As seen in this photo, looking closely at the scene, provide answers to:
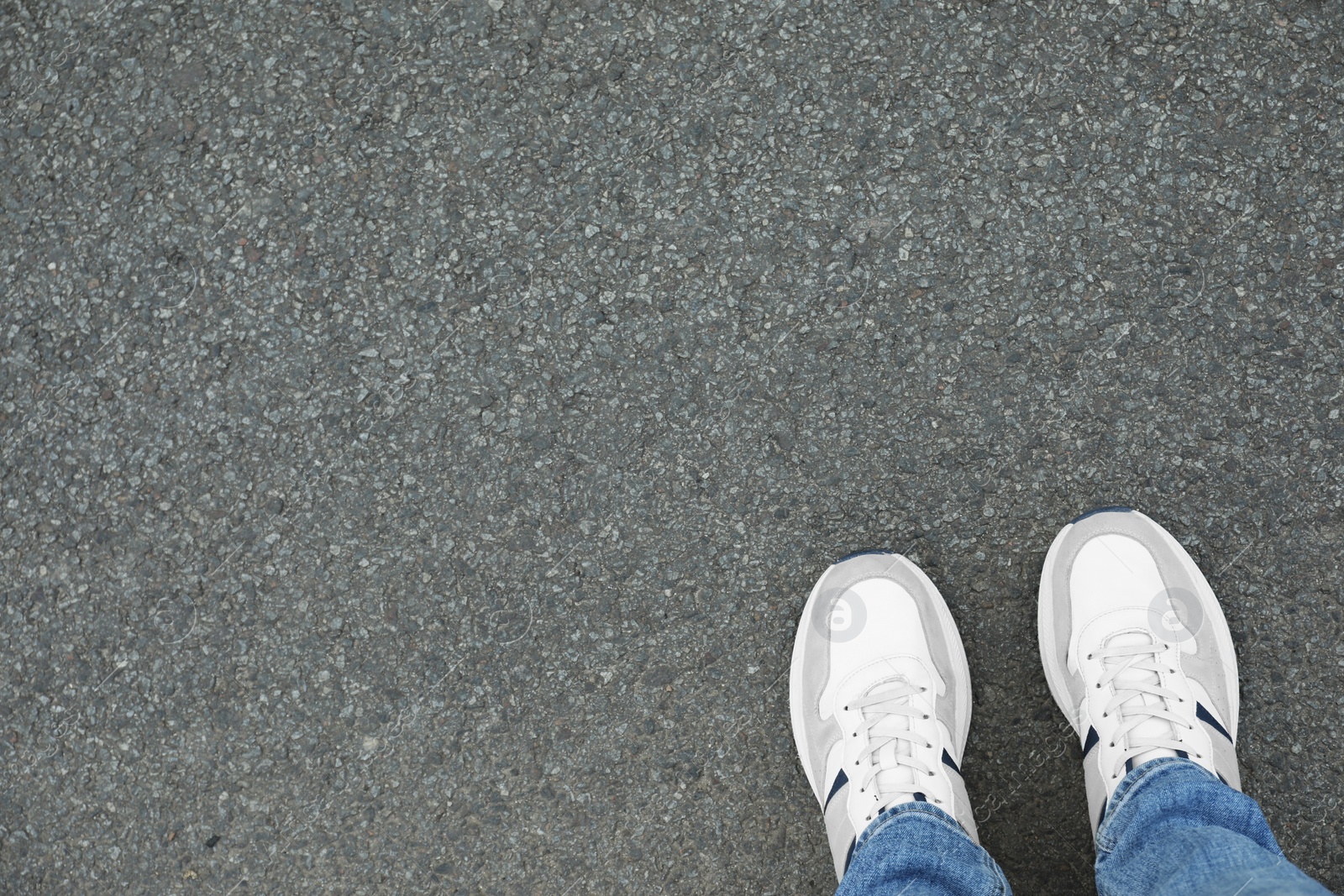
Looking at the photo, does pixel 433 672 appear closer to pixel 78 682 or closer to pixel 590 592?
pixel 590 592

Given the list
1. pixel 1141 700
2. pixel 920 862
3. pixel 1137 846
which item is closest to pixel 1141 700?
pixel 1141 700

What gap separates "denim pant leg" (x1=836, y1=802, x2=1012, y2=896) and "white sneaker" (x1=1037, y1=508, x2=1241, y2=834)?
1.07 feet

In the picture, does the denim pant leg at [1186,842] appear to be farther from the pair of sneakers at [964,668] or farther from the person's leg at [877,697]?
the person's leg at [877,697]

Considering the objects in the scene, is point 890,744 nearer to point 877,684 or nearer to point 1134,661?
point 877,684

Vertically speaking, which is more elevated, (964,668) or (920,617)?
(920,617)

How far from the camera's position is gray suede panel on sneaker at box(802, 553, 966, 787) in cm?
174

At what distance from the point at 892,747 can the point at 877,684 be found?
139 millimetres

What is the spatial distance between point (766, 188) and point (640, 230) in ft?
0.97

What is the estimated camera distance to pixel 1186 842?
1.38 m

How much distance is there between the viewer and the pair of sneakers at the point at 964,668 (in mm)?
1688

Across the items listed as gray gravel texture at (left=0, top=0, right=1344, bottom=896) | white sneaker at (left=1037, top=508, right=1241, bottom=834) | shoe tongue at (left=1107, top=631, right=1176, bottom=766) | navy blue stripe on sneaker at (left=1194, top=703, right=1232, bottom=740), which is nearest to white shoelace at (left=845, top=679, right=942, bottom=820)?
gray gravel texture at (left=0, top=0, right=1344, bottom=896)

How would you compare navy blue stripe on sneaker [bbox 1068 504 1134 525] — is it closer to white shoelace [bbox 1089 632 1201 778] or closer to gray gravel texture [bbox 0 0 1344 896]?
gray gravel texture [bbox 0 0 1344 896]

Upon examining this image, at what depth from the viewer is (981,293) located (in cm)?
174

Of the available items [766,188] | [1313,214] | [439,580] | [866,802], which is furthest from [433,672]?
[1313,214]
